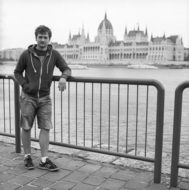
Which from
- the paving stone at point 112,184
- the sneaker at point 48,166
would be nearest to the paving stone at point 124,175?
the paving stone at point 112,184

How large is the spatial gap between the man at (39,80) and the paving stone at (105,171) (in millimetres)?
558

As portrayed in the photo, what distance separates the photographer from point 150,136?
24.7 feet

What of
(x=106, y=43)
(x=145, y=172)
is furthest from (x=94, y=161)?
(x=106, y=43)

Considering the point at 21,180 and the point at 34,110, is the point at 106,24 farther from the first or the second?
the point at 21,180

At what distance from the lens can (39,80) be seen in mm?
4168

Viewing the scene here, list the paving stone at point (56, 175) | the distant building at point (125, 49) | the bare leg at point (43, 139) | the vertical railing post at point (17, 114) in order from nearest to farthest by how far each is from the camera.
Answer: the paving stone at point (56, 175)
the bare leg at point (43, 139)
the vertical railing post at point (17, 114)
the distant building at point (125, 49)

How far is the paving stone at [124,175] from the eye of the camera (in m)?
4.08

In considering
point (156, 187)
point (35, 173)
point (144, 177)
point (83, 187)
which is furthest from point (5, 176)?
point (156, 187)

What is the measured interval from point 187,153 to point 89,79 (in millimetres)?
2437

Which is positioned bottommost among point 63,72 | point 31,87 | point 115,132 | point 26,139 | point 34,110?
point 115,132

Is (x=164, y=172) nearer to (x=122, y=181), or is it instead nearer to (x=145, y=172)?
(x=145, y=172)

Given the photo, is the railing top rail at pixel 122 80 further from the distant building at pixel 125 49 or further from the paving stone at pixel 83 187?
the distant building at pixel 125 49

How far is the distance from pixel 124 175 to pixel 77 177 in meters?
0.60

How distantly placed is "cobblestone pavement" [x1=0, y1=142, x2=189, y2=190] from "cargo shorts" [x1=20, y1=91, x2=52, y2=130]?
0.60 m
